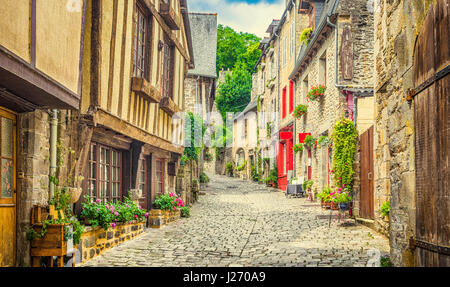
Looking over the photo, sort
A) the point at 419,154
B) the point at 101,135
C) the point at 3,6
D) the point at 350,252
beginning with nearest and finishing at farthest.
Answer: the point at 3,6 < the point at 419,154 < the point at 350,252 < the point at 101,135

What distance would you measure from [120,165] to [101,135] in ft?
4.10

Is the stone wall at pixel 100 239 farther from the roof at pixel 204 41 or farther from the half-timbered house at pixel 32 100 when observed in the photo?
the roof at pixel 204 41

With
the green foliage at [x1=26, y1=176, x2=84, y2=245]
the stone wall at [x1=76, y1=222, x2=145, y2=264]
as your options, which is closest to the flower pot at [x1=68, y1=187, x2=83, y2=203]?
the green foliage at [x1=26, y1=176, x2=84, y2=245]

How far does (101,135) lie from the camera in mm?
6266

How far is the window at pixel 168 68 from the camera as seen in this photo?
343 inches

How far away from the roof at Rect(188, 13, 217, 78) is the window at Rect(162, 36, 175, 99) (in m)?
4.88

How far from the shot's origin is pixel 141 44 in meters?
7.27

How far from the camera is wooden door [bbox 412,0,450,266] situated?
3.20 m

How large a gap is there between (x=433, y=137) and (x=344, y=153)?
5512mm

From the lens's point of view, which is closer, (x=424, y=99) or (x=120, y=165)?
(x=424, y=99)

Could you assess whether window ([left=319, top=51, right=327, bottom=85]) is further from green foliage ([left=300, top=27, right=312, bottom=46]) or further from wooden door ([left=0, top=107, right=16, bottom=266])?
→ wooden door ([left=0, top=107, right=16, bottom=266])

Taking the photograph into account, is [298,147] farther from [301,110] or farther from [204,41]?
[204,41]
